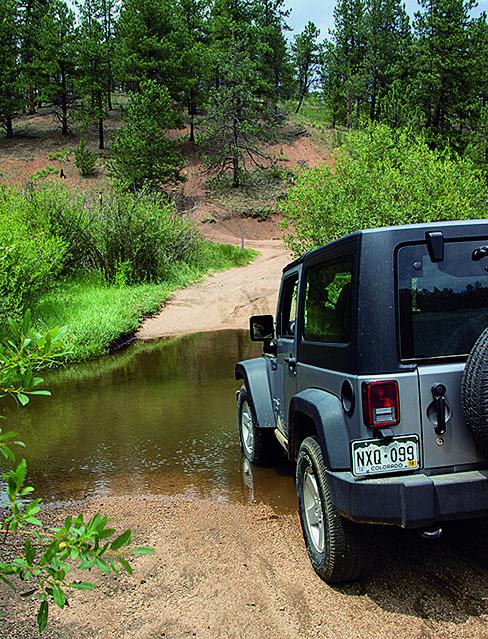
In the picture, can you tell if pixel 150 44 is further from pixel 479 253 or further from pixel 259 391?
pixel 479 253

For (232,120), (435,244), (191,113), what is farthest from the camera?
(191,113)

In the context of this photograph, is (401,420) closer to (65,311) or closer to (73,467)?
(73,467)

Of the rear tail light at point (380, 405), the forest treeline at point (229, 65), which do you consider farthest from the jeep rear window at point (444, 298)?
the forest treeline at point (229, 65)

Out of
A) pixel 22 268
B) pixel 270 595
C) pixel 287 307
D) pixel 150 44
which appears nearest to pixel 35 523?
pixel 270 595

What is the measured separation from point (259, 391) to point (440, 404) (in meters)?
2.58

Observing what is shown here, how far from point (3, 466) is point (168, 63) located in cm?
4449

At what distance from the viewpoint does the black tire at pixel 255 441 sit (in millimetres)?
5568

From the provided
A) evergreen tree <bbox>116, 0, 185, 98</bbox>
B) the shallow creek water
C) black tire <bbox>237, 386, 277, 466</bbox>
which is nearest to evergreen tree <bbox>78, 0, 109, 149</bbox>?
evergreen tree <bbox>116, 0, 185, 98</bbox>

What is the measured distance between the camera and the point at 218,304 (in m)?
19.2

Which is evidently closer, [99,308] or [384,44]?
[99,308]

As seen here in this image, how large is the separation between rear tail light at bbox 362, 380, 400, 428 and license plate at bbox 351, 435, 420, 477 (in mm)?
98

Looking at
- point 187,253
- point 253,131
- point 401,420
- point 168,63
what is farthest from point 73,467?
point 168,63

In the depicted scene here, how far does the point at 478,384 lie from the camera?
2840mm

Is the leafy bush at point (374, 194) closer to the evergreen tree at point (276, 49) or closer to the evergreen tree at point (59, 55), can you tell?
the evergreen tree at point (59, 55)
